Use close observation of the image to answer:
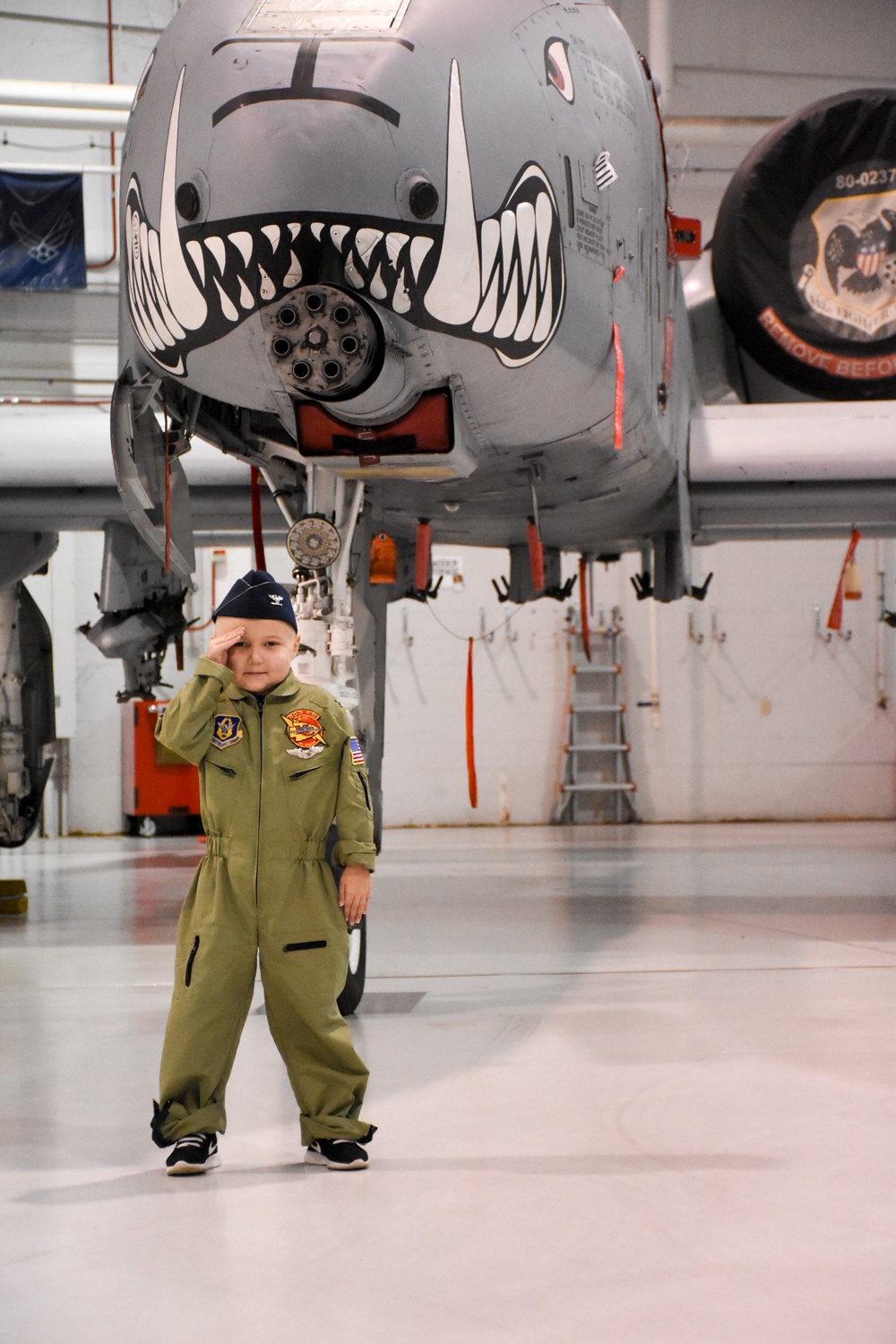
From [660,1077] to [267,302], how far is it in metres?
2.43

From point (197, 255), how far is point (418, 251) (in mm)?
595

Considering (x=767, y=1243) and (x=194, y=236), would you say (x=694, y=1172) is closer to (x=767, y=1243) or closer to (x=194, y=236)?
(x=767, y=1243)

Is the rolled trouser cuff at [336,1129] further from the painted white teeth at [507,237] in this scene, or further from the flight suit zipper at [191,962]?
the painted white teeth at [507,237]

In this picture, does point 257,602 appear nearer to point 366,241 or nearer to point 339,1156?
point 366,241

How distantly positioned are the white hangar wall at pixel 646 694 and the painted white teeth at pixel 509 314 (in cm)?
1272

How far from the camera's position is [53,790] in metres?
15.9

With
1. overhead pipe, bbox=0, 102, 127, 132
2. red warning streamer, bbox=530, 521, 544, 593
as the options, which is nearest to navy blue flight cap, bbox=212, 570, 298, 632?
red warning streamer, bbox=530, 521, 544, 593

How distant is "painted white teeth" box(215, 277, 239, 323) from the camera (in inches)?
135

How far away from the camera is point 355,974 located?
461 centimetres

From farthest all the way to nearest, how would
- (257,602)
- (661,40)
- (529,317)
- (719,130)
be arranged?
1. (719,130)
2. (661,40)
3. (529,317)
4. (257,602)

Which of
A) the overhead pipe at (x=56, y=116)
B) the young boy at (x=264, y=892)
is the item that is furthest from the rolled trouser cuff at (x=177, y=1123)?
the overhead pipe at (x=56, y=116)

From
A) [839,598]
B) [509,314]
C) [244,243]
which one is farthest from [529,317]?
[839,598]

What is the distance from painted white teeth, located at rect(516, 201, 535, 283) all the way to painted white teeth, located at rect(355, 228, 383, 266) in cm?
42

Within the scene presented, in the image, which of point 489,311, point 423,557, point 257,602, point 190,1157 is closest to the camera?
point 190,1157
